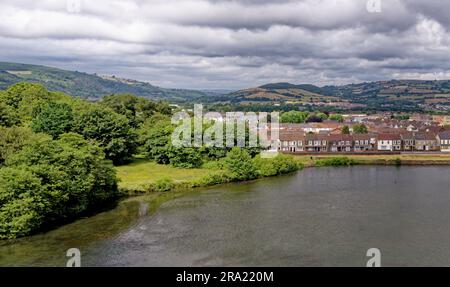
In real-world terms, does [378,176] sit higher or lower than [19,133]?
lower

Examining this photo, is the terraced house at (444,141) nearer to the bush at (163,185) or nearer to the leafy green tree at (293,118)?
the leafy green tree at (293,118)

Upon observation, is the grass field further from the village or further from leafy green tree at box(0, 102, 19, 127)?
leafy green tree at box(0, 102, 19, 127)

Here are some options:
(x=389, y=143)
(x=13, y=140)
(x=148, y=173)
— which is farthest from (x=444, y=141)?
(x=13, y=140)

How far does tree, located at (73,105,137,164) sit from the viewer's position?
145ft

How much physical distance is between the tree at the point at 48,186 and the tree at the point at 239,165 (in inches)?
455

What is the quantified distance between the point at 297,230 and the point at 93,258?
1081 centimetres

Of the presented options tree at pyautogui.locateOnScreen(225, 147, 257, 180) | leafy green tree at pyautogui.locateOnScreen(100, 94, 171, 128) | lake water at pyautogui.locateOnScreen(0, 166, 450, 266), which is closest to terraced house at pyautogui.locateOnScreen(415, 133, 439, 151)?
lake water at pyautogui.locateOnScreen(0, 166, 450, 266)

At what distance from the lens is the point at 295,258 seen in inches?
843

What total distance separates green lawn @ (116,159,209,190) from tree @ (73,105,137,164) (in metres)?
1.38

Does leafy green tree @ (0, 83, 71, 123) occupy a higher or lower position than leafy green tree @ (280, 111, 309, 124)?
higher

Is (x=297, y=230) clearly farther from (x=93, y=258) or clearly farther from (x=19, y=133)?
(x=19, y=133)
